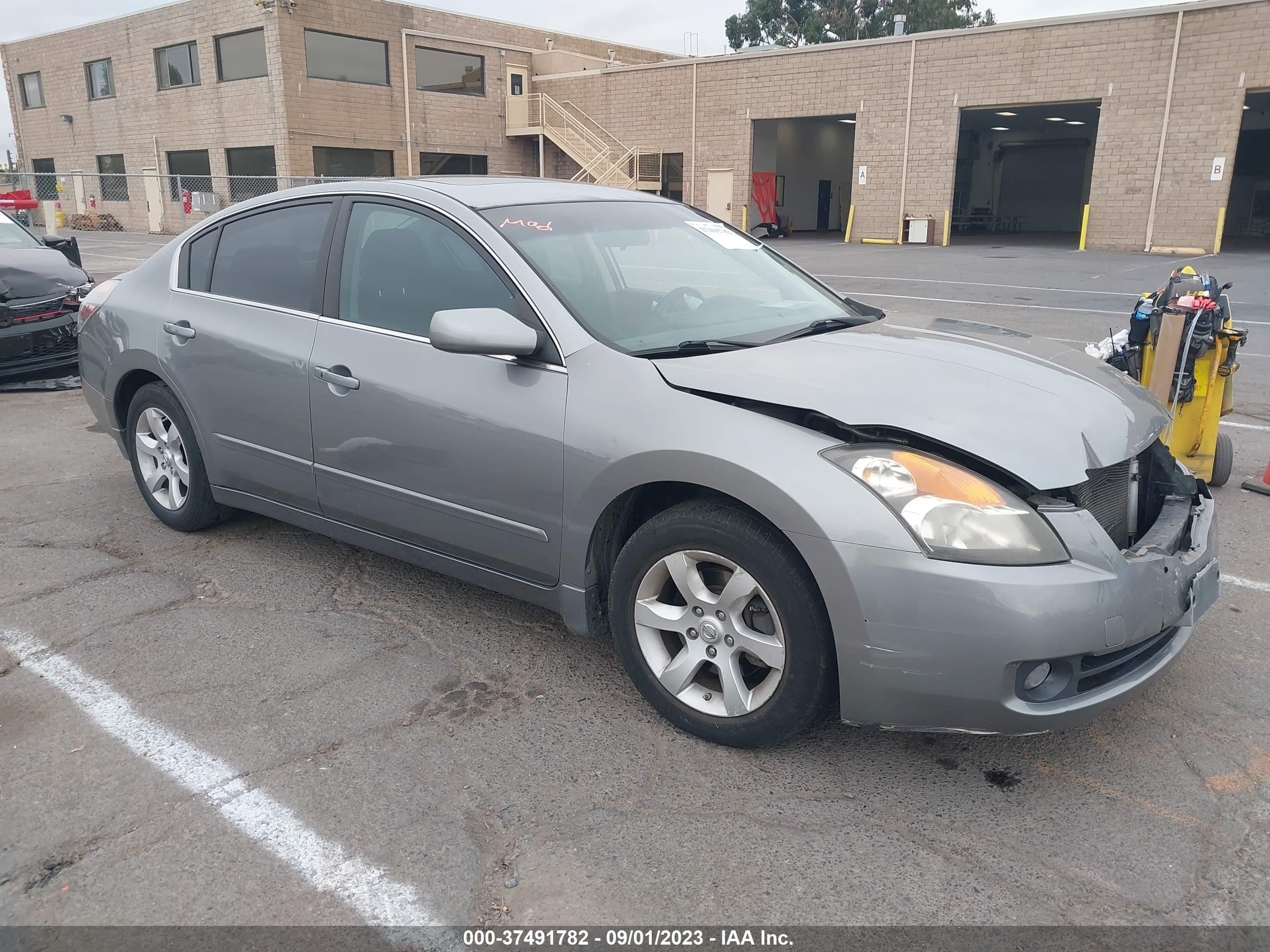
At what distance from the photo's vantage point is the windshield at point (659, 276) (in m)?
3.49

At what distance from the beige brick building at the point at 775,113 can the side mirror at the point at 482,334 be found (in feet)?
85.4

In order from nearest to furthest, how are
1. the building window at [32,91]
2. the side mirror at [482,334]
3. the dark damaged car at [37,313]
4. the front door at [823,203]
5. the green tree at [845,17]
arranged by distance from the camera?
the side mirror at [482,334], the dark damaged car at [37,313], the front door at [823,203], the building window at [32,91], the green tree at [845,17]

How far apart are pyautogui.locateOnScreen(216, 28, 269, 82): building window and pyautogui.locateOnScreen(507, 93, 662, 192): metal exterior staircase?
912cm

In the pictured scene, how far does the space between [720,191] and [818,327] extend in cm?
3002

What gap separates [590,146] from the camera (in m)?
35.4

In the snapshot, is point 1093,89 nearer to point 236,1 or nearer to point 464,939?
point 236,1

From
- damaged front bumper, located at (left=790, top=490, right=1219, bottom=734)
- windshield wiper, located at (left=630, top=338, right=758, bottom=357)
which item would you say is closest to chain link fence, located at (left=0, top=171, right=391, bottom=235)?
windshield wiper, located at (left=630, top=338, right=758, bottom=357)

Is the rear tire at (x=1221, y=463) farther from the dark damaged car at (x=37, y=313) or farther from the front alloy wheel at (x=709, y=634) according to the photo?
the dark damaged car at (x=37, y=313)

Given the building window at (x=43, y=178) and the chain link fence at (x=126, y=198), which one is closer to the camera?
the chain link fence at (x=126, y=198)

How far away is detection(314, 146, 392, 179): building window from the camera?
32.7 m

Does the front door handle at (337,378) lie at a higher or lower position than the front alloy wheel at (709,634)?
higher

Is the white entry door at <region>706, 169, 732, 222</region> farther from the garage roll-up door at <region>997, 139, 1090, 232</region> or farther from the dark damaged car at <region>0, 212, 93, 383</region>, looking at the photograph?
the dark damaged car at <region>0, 212, 93, 383</region>

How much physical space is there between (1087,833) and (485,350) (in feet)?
7.46

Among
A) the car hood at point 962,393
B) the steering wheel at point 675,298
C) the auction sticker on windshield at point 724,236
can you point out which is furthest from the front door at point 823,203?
the car hood at point 962,393
